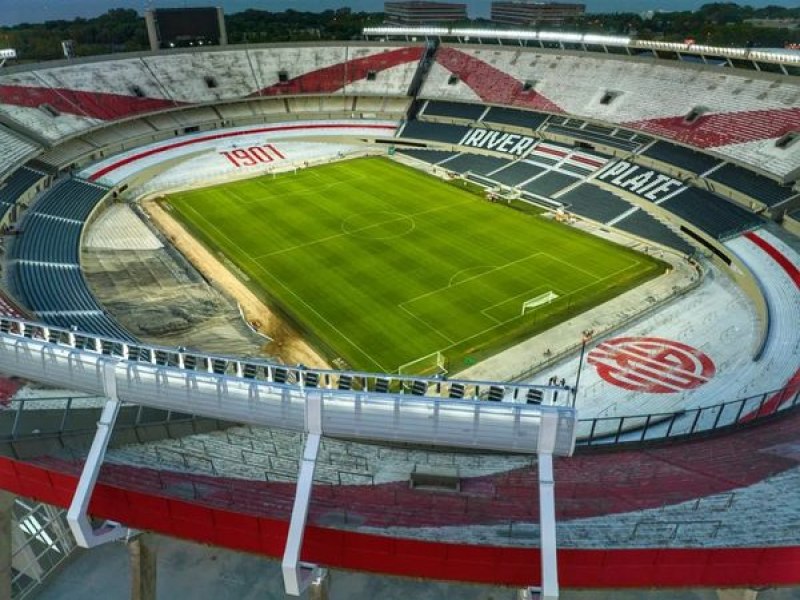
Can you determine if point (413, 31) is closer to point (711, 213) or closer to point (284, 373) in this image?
point (711, 213)

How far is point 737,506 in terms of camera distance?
581 inches

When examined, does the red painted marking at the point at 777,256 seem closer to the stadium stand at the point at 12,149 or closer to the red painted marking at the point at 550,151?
the red painted marking at the point at 550,151

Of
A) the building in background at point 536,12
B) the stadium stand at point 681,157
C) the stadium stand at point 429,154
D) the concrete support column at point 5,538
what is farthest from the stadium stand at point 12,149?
the building in background at point 536,12

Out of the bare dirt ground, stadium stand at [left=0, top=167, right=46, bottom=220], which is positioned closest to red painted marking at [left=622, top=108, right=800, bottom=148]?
the bare dirt ground

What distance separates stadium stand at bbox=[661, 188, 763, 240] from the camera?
43.1 meters

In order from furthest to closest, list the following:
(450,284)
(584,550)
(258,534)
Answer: (450,284), (258,534), (584,550)

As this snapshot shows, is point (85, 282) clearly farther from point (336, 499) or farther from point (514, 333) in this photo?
point (336, 499)

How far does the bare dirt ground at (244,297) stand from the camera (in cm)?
3304

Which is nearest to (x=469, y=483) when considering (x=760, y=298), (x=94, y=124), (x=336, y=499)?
(x=336, y=499)

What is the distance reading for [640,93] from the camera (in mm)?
60188

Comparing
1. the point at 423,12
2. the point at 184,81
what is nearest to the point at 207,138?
the point at 184,81

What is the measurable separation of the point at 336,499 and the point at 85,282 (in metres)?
30.4

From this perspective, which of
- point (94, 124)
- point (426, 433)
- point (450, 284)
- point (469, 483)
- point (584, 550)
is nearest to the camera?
point (584, 550)

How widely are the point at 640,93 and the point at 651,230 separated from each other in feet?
68.4
